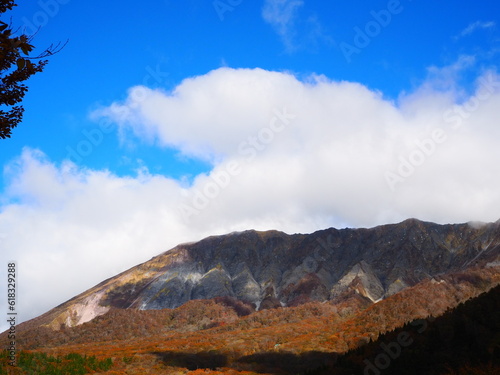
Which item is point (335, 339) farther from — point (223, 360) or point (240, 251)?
point (240, 251)

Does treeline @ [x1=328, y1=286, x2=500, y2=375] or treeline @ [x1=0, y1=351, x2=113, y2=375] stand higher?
treeline @ [x1=0, y1=351, x2=113, y2=375]

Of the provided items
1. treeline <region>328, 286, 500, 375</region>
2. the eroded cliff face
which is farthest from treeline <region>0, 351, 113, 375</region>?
the eroded cliff face

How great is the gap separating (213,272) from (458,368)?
4922 inches

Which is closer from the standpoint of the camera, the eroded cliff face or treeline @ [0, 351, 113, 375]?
treeline @ [0, 351, 113, 375]

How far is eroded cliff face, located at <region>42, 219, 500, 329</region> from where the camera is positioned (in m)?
118

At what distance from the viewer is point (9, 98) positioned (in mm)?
9023

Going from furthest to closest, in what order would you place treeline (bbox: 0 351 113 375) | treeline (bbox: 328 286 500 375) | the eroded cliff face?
the eroded cliff face
treeline (bbox: 0 351 113 375)
treeline (bbox: 328 286 500 375)

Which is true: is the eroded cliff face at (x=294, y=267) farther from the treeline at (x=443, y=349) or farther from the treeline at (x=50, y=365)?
the treeline at (x=443, y=349)

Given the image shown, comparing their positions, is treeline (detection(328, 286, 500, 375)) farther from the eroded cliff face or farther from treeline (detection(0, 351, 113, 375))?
the eroded cliff face

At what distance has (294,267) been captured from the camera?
138750mm

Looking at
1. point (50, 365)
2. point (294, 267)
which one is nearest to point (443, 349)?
point (50, 365)

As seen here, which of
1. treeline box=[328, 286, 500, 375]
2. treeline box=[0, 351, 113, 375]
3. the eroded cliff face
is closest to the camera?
treeline box=[328, 286, 500, 375]

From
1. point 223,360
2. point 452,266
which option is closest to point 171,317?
point 223,360

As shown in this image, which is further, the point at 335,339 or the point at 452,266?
the point at 452,266
